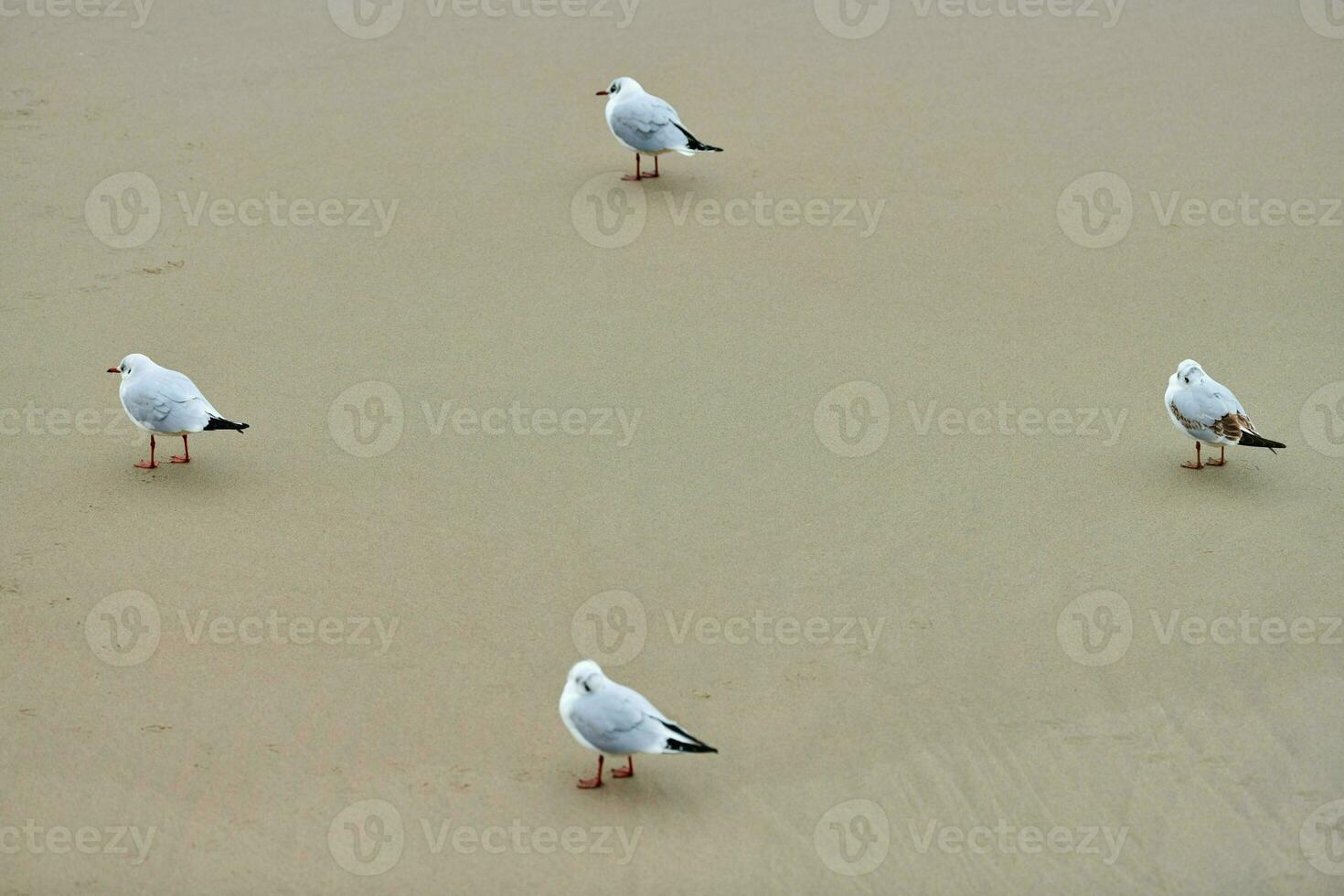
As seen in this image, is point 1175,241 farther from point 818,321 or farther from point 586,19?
point 586,19

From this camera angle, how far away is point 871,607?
31.8 feet

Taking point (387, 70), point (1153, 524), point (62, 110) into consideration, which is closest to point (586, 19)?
point (387, 70)
